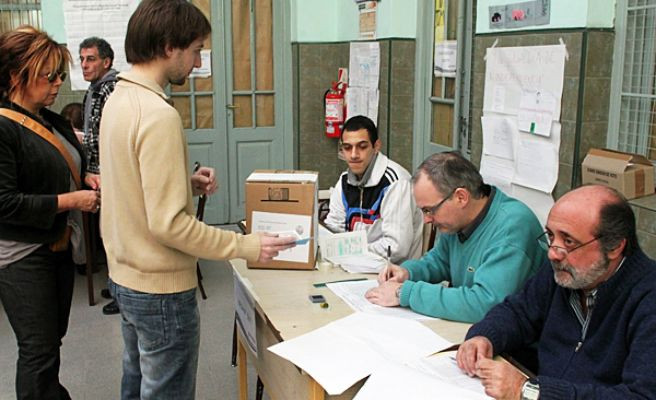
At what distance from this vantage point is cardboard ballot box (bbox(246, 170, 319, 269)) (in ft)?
7.82

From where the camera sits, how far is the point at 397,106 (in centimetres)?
501

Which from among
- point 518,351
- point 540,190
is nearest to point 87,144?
point 540,190

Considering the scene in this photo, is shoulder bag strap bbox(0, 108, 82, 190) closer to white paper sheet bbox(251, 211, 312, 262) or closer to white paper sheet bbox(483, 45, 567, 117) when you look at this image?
white paper sheet bbox(251, 211, 312, 262)

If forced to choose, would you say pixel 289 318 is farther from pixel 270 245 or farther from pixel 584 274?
pixel 584 274

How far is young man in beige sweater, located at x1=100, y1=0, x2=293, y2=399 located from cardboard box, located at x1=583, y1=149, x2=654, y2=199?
1.67 metres

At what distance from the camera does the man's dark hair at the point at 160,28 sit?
1695 millimetres

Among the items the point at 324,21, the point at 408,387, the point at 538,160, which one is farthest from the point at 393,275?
the point at 324,21

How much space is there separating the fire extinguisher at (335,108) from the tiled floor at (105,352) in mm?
1990

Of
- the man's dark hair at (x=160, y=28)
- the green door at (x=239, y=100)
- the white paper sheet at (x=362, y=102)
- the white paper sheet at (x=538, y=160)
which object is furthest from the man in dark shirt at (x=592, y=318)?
the green door at (x=239, y=100)

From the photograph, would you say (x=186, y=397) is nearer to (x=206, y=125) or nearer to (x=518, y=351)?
(x=518, y=351)

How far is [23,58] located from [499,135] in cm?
257

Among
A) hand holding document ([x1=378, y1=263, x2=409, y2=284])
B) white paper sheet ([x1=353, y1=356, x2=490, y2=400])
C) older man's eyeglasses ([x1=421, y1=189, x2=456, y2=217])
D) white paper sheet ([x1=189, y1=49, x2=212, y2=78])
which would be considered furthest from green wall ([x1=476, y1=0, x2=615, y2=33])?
white paper sheet ([x1=189, y1=49, x2=212, y2=78])

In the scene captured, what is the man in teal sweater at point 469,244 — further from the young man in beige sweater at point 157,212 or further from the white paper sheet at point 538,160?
the white paper sheet at point 538,160

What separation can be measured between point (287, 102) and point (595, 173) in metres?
3.55
